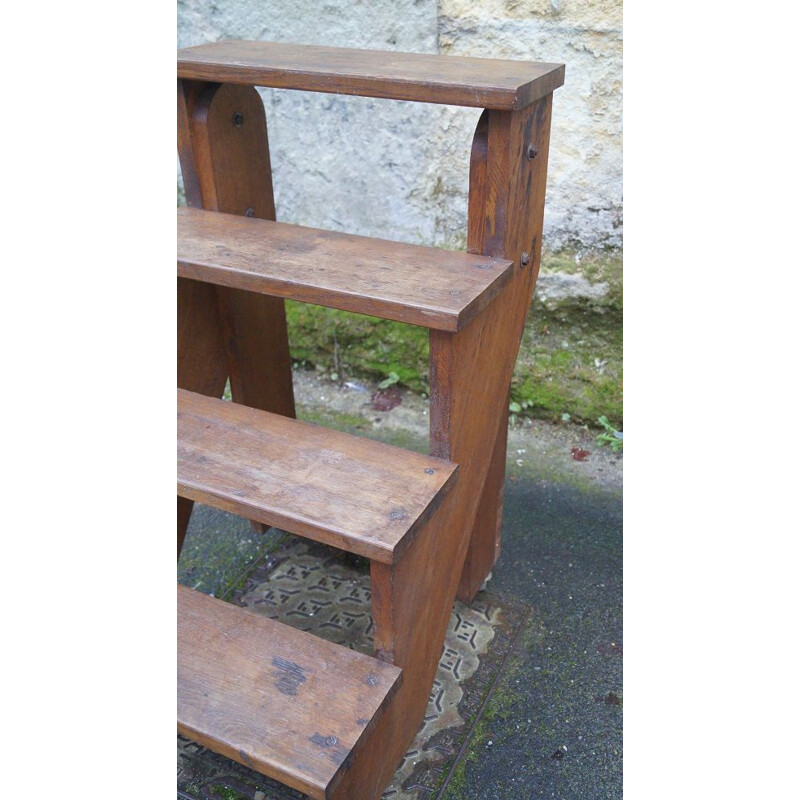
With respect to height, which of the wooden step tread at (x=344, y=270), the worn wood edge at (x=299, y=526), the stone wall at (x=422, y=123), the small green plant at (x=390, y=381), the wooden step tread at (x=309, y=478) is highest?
the stone wall at (x=422, y=123)

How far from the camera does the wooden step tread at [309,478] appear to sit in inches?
45.8

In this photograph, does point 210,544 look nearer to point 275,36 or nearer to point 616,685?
point 616,685

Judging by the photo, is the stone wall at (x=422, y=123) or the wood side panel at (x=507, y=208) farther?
the stone wall at (x=422, y=123)

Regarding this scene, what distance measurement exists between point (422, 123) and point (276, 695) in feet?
5.52

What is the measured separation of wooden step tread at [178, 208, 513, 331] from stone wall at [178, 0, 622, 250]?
35.5 inches

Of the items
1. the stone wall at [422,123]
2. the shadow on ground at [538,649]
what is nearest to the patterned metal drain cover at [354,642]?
the shadow on ground at [538,649]

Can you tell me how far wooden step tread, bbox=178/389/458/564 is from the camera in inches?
45.8

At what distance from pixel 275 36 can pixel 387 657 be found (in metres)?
1.84

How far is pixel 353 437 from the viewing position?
4.59 ft

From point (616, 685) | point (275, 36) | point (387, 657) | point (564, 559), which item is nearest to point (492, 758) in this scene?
point (616, 685)

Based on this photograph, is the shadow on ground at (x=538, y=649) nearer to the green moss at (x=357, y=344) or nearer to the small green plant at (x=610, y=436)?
the small green plant at (x=610, y=436)

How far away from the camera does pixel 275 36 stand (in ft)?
7.58

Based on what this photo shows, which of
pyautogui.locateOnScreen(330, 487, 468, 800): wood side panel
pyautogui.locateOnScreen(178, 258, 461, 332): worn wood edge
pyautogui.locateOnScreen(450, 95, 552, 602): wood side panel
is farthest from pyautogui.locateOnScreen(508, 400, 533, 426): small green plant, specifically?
pyautogui.locateOnScreen(178, 258, 461, 332): worn wood edge

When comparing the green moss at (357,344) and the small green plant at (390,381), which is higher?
the green moss at (357,344)
